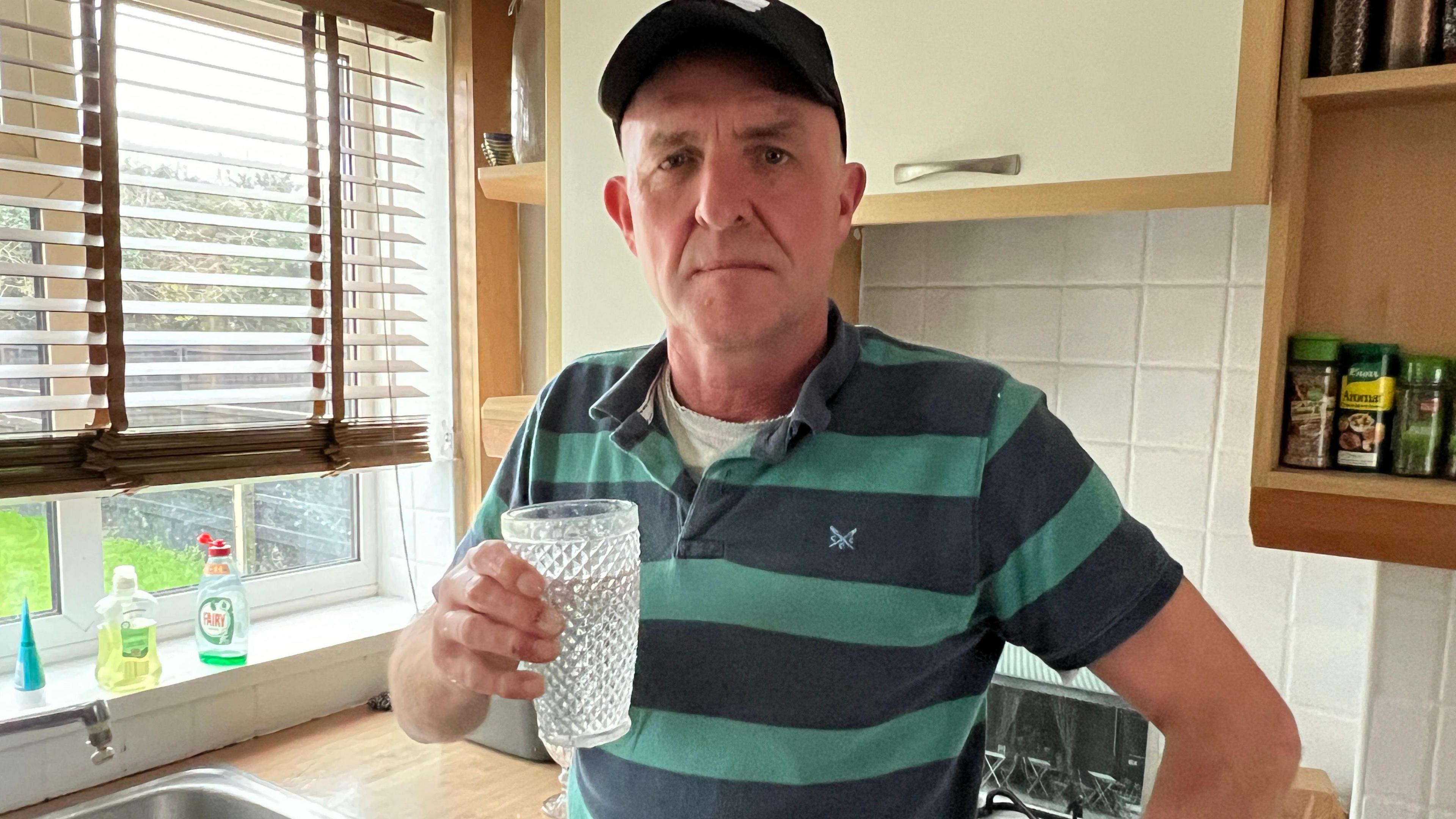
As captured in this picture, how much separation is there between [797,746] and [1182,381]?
0.81 m

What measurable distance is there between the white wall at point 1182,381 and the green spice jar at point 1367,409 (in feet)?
0.65

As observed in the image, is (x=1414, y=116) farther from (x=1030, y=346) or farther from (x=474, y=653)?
(x=474, y=653)

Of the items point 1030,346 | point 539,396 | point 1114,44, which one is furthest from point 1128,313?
point 539,396

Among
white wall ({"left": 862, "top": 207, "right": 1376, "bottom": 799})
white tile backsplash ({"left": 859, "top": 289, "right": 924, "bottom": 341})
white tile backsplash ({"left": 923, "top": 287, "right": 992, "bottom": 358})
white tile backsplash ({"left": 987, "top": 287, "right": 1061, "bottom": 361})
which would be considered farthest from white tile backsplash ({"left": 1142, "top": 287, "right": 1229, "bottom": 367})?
white tile backsplash ({"left": 859, "top": 289, "right": 924, "bottom": 341})

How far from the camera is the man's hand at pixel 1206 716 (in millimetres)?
713

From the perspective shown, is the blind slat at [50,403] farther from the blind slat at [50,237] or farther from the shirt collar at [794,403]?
the shirt collar at [794,403]

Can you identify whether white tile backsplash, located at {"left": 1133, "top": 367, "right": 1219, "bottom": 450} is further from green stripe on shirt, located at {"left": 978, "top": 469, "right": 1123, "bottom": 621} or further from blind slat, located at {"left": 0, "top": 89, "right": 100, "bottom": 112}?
blind slat, located at {"left": 0, "top": 89, "right": 100, "bottom": 112}

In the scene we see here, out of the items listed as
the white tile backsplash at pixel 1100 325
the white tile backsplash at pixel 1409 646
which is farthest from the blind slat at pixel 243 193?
the white tile backsplash at pixel 1409 646

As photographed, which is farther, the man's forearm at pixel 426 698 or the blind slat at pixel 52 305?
the blind slat at pixel 52 305

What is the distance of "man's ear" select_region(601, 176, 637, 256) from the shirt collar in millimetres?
127

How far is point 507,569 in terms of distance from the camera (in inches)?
25.0

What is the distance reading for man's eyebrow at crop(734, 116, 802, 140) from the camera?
2.68ft

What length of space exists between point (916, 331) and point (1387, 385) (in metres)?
0.64

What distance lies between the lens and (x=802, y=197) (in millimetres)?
832
